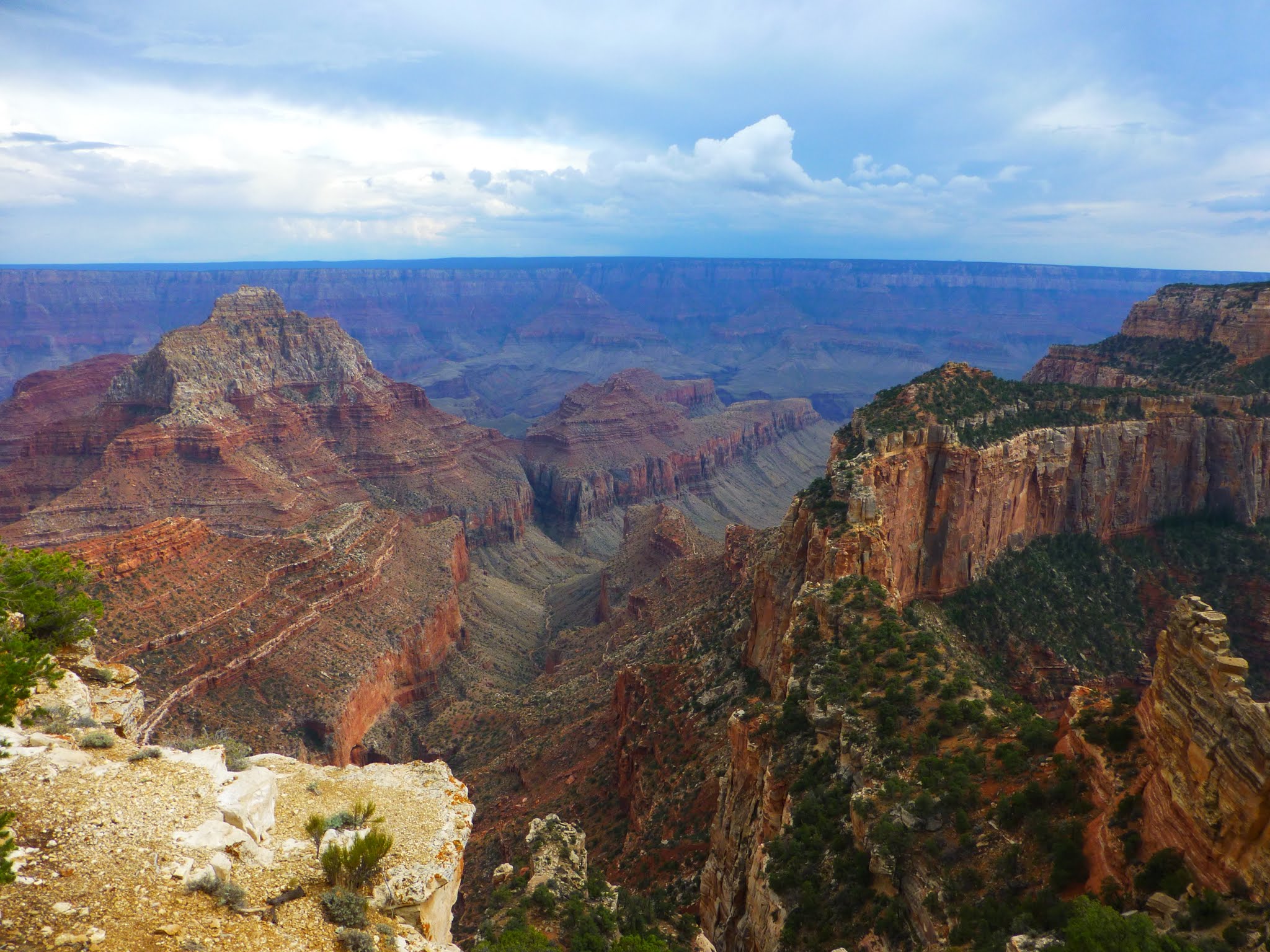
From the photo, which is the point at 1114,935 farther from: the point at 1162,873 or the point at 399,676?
the point at 399,676

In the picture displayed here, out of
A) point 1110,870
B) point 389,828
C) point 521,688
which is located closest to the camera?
point 1110,870

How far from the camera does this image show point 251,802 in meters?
18.5

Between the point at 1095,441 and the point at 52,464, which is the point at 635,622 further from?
the point at 52,464

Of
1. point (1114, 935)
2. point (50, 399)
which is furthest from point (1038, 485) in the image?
point (50, 399)

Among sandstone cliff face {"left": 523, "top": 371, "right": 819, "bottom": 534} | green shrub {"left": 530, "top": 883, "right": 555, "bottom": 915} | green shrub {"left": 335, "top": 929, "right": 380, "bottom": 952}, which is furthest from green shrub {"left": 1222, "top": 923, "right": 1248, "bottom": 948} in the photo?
sandstone cliff face {"left": 523, "top": 371, "right": 819, "bottom": 534}

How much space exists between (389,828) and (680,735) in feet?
77.6

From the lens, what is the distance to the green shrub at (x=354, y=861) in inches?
664

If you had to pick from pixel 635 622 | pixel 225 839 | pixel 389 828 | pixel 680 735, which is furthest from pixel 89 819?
pixel 635 622

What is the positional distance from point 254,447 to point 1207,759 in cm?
11854

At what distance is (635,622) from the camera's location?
7200cm

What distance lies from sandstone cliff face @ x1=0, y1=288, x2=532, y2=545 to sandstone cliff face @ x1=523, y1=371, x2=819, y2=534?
1112 cm

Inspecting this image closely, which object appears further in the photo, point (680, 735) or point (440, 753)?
point (440, 753)

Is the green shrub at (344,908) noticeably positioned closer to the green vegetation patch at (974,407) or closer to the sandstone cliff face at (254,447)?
the green vegetation patch at (974,407)

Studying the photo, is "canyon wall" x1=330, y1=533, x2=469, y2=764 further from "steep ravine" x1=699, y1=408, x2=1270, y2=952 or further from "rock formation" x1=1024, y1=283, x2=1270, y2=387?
"rock formation" x1=1024, y1=283, x2=1270, y2=387
